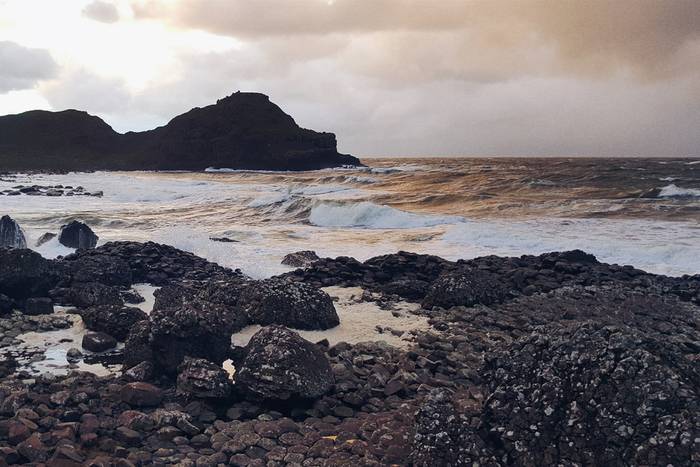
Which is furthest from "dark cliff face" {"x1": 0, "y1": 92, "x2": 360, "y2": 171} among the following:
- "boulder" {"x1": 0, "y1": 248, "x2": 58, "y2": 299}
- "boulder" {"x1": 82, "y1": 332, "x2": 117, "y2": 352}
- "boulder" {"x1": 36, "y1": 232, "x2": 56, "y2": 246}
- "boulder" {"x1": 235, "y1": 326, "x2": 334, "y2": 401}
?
"boulder" {"x1": 235, "y1": 326, "x2": 334, "y2": 401}

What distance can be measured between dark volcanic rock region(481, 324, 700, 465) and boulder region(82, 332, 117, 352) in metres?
4.46

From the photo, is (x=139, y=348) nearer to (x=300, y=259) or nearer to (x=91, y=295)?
(x=91, y=295)

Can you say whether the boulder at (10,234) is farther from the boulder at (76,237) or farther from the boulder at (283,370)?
the boulder at (283,370)

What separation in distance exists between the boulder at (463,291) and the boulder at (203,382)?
4.27 m

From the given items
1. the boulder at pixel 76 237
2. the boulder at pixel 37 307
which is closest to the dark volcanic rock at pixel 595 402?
the boulder at pixel 37 307

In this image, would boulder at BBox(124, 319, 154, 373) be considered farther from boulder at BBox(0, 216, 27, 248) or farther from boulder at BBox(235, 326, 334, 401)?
boulder at BBox(0, 216, 27, 248)

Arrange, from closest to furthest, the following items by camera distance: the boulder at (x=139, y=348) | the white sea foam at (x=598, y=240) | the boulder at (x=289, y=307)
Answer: the boulder at (x=139, y=348) < the boulder at (x=289, y=307) < the white sea foam at (x=598, y=240)

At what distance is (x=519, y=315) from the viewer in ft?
28.1

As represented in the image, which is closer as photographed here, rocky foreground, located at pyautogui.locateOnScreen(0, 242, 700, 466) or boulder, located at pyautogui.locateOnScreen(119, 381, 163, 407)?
rocky foreground, located at pyautogui.locateOnScreen(0, 242, 700, 466)

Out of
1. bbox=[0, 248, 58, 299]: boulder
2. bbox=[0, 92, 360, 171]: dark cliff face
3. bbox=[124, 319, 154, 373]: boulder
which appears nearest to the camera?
bbox=[124, 319, 154, 373]: boulder

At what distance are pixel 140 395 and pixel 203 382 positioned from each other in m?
0.54

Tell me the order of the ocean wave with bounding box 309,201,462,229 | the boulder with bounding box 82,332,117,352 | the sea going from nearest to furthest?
the boulder with bounding box 82,332,117,352 → the sea → the ocean wave with bounding box 309,201,462,229

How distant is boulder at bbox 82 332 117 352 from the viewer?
662 centimetres

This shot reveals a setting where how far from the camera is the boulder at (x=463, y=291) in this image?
8961mm
